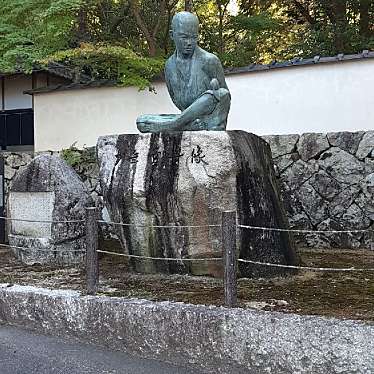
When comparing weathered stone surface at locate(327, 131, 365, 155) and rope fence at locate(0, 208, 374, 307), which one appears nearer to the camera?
rope fence at locate(0, 208, 374, 307)

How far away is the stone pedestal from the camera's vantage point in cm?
497

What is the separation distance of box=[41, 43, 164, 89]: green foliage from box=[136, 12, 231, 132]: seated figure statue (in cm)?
271

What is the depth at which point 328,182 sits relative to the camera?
799cm

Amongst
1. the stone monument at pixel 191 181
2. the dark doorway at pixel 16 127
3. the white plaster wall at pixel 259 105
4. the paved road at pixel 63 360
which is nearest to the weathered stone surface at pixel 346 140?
the white plaster wall at pixel 259 105

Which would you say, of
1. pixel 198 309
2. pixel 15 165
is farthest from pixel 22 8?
pixel 198 309

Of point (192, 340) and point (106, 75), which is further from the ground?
point (106, 75)

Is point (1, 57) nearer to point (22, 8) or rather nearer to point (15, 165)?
point (22, 8)

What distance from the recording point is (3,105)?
11.3m

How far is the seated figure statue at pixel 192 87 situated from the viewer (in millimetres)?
5363

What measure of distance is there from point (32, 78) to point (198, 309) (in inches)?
333

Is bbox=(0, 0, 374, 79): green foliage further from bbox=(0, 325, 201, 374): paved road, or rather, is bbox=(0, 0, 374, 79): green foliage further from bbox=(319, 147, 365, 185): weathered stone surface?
bbox=(0, 325, 201, 374): paved road

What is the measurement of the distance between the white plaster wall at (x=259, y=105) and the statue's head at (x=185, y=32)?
292 centimetres

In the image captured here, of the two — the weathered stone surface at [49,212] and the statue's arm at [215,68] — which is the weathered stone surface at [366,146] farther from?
the weathered stone surface at [49,212]

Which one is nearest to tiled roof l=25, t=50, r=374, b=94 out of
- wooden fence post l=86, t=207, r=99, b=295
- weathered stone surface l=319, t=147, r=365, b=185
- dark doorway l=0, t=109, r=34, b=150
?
weathered stone surface l=319, t=147, r=365, b=185
